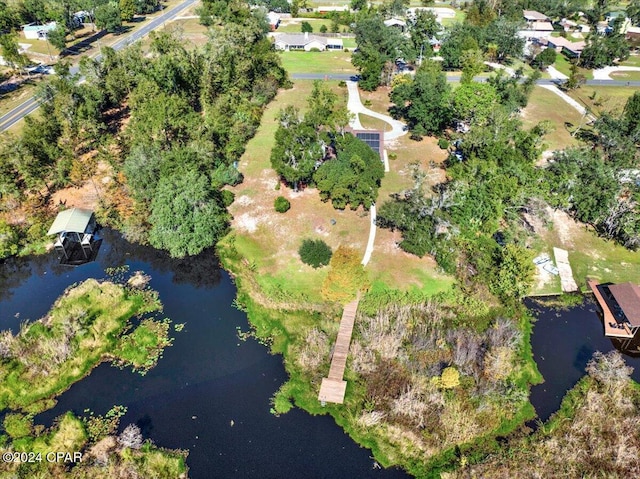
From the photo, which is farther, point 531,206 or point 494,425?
point 531,206

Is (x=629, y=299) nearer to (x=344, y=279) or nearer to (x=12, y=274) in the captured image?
(x=344, y=279)

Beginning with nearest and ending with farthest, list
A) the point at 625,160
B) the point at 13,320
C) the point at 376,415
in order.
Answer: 1. the point at 376,415
2. the point at 13,320
3. the point at 625,160

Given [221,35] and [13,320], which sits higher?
[221,35]

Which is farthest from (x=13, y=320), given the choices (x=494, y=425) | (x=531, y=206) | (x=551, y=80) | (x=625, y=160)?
(x=551, y=80)

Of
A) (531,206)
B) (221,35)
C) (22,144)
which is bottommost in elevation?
(531,206)

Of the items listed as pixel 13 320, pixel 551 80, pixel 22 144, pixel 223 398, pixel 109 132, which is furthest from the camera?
pixel 551 80

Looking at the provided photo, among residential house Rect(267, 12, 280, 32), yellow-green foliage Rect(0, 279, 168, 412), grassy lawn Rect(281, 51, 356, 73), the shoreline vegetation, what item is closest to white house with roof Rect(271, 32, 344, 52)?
grassy lawn Rect(281, 51, 356, 73)

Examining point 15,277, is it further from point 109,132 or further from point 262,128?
point 262,128

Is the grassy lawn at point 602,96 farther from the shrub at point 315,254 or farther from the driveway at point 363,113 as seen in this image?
the shrub at point 315,254
